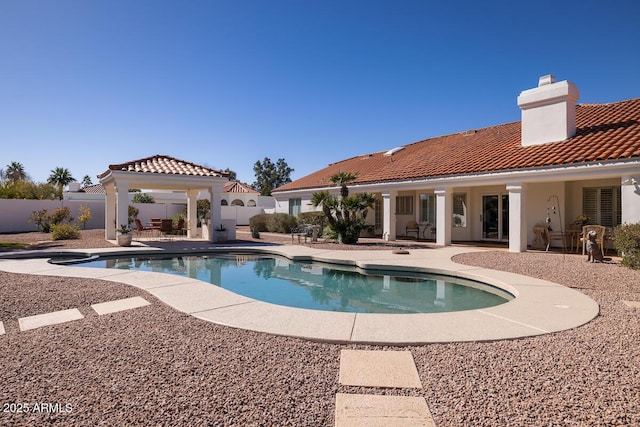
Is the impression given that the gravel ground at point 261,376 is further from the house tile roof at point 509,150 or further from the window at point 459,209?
the window at point 459,209

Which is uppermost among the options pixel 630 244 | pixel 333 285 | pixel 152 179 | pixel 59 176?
pixel 59 176

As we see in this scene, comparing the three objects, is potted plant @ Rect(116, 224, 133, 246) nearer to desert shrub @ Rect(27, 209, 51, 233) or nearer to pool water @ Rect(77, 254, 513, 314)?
pool water @ Rect(77, 254, 513, 314)

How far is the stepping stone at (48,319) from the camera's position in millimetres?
5717

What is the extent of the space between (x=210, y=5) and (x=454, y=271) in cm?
1309

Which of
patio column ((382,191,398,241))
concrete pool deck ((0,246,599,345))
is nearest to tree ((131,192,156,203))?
patio column ((382,191,398,241))

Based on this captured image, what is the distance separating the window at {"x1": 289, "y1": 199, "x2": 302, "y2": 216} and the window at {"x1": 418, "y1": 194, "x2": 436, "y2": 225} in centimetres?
1001

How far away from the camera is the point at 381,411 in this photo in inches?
128

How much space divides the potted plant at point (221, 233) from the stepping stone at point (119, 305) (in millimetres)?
12598

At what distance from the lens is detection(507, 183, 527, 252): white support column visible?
48.4ft

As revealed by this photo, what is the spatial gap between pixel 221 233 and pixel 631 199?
57.5 feet

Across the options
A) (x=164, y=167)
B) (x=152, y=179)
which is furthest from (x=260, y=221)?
(x=152, y=179)

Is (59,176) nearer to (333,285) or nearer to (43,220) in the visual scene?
(43,220)

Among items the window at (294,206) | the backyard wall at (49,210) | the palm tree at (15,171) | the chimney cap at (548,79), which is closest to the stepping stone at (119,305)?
the chimney cap at (548,79)

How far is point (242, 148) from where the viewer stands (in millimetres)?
33000
